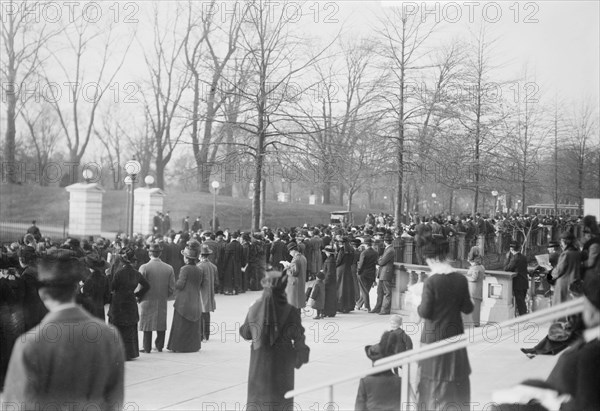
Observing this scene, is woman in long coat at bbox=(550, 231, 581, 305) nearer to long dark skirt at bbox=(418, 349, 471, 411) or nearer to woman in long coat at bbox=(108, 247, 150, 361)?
long dark skirt at bbox=(418, 349, 471, 411)

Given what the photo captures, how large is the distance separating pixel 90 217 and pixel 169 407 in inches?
823

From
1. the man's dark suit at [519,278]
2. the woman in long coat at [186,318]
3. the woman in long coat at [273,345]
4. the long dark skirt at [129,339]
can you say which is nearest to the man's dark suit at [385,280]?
the man's dark suit at [519,278]

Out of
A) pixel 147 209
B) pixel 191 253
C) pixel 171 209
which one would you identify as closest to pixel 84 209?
pixel 147 209

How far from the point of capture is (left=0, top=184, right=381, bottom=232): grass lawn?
1228 inches

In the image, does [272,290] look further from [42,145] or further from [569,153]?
[42,145]

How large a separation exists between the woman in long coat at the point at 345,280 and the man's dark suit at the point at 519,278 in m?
3.08

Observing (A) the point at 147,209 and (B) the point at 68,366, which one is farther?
(A) the point at 147,209

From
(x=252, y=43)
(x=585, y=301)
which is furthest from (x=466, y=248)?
(x=585, y=301)

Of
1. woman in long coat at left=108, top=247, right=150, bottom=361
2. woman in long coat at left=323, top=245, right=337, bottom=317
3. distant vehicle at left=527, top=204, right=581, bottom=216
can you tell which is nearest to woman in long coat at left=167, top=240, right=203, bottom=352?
woman in long coat at left=108, top=247, right=150, bottom=361

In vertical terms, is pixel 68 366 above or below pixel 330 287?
above

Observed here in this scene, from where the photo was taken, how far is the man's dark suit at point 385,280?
13.1 meters

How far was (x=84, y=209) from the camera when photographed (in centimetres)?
2647

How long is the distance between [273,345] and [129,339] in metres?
3.33

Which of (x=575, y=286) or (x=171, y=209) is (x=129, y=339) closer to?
(x=575, y=286)
